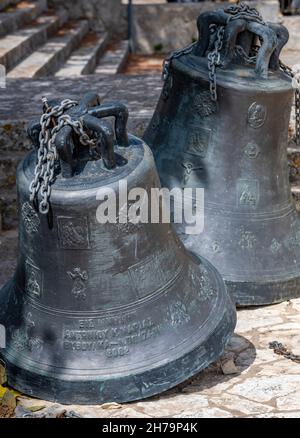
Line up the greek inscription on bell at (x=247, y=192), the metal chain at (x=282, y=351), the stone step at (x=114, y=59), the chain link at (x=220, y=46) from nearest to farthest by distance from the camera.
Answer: the metal chain at (x=282, y=351) < the chain link at (x=220, y=46) < the greek inscription on bell at (x=247, y=192) < the stone step at (x=114, y=59)

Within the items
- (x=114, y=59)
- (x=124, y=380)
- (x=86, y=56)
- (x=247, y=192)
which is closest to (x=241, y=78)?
(x=247, y=192)

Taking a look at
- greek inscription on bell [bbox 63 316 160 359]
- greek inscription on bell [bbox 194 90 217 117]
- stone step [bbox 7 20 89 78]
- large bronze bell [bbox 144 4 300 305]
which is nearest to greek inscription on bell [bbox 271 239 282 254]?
large bronze bell [bbox 144 4 300 305]

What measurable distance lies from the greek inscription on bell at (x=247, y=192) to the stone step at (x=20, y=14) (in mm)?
5590

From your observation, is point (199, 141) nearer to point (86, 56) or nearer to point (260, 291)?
point (260, 291)

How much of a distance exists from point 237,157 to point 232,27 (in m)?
0.70

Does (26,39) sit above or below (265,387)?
below

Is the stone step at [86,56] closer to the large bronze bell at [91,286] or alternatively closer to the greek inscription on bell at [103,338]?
the large bronze bell at [91,286]

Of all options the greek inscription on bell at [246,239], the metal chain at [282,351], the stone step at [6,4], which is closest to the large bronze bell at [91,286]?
the metal chain at [282,351]

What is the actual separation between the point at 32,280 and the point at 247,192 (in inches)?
58.4

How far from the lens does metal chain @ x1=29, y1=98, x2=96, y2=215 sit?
11.6 feet

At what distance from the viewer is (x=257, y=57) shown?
453 centimetres

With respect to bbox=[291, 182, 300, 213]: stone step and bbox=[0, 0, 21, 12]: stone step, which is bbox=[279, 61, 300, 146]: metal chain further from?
bbox=[0, 0, 21, 12]: stone step

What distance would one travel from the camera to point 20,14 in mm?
10500

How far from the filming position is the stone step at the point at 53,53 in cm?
871
